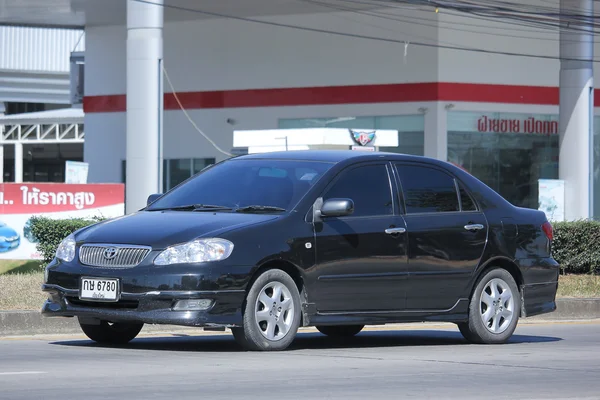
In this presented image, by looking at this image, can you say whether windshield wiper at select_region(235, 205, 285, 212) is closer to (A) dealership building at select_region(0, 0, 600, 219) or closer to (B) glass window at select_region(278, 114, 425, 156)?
(A) dealership building at select_region(0, 0, 600, 219)

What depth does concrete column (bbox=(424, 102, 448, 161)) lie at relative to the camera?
34.4 metres

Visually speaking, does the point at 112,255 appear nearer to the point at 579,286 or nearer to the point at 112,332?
the point at 112,332

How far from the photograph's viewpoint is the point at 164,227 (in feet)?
33.1

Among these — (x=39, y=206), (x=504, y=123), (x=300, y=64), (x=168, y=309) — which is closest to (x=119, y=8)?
(x=300, y=64)

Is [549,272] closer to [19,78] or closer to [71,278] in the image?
[71,278]

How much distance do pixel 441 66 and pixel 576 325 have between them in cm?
1967

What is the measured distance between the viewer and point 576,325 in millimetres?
15219

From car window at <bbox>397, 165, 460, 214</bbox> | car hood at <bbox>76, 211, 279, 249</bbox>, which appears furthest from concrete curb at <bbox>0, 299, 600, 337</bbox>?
car window at <bbox>397, 165, 460, 214</bbox>

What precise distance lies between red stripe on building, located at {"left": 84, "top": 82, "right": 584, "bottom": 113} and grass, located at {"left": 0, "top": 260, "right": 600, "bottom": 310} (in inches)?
574

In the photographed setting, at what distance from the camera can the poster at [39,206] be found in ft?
72.0

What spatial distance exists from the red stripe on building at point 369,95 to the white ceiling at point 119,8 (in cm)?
226

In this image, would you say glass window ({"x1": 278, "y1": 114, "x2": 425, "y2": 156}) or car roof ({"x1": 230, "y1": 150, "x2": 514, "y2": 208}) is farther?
glass window ({"x1": 278, "y1": 114, "x2": 425, "y2": 156})

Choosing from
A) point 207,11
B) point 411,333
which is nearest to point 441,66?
point 207,11

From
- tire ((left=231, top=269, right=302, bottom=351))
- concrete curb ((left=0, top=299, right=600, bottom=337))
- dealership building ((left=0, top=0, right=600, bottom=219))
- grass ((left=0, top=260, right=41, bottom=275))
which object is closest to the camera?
tire ((left=231, top=269, right=302, bottom=351))
